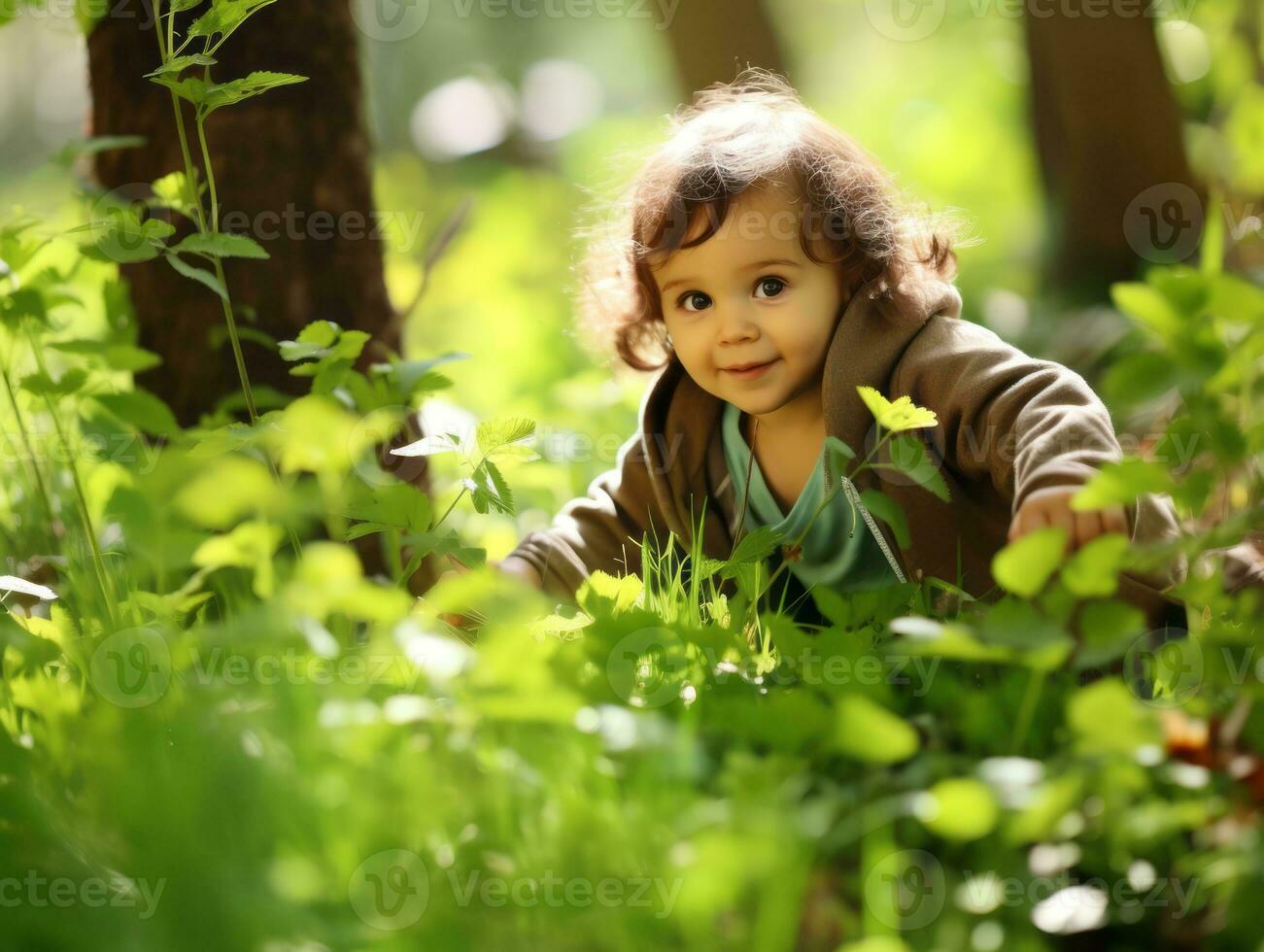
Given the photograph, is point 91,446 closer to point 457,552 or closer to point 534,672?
point 457,552

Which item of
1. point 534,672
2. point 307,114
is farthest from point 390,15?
point 534,672

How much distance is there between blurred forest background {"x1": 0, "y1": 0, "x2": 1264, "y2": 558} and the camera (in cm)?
217

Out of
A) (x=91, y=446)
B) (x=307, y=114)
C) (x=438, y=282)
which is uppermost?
(x=307, y=114)

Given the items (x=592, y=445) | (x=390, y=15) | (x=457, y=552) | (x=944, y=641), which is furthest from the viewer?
(x=390, y=15)

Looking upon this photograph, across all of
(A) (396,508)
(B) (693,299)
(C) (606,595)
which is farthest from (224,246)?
(B) (693,299)

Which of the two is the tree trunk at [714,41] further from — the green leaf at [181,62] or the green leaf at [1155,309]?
the green leaf at [1155,309]

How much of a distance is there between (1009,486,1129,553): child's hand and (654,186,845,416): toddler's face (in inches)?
25.0

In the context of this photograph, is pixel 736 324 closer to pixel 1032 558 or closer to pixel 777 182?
pixel 777 182

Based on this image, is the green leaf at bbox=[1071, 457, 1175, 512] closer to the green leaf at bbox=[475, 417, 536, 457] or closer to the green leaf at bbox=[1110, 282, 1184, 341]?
the green leaf at bbox=[1110, 282, 1184, 341]

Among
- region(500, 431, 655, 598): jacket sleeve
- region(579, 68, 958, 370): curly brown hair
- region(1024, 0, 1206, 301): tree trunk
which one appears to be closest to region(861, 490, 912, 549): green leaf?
region(579, 68, 958, 370): curly brown hair

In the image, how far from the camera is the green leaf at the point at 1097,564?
3.13 ft

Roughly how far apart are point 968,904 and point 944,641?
195 millimetres

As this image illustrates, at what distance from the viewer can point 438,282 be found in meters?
5.72

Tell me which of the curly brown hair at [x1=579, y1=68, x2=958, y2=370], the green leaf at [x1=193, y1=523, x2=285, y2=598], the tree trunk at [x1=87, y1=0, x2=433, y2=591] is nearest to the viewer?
the green leaf at [x1=193, y1=523, x2=285, y2=598]
